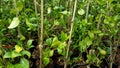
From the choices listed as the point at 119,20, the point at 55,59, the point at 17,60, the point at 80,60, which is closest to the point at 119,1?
the point at 119,20

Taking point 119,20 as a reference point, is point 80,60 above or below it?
A: below

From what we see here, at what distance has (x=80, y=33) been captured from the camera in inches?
47.6

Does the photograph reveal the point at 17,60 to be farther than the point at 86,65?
No

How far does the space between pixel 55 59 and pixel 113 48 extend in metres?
0.36

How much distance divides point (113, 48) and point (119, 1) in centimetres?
29

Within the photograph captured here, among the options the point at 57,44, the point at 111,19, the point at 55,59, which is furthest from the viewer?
the point at 55,59

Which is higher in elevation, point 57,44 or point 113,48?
point 57,44

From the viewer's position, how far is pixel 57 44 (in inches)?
37.0

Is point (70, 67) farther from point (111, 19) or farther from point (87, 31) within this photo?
point (111, 19)

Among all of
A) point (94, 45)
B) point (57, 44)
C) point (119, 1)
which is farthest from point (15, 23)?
point (119, 1)

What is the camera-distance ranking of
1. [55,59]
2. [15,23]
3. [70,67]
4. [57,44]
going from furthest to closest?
[55,59]
[70,67]
[57,44]
[15,23]

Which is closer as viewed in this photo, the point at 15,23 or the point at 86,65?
the point at 15,23

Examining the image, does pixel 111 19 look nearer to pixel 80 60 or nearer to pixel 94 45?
pixel 94 45

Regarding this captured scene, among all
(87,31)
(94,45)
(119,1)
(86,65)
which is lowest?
(86,65)
